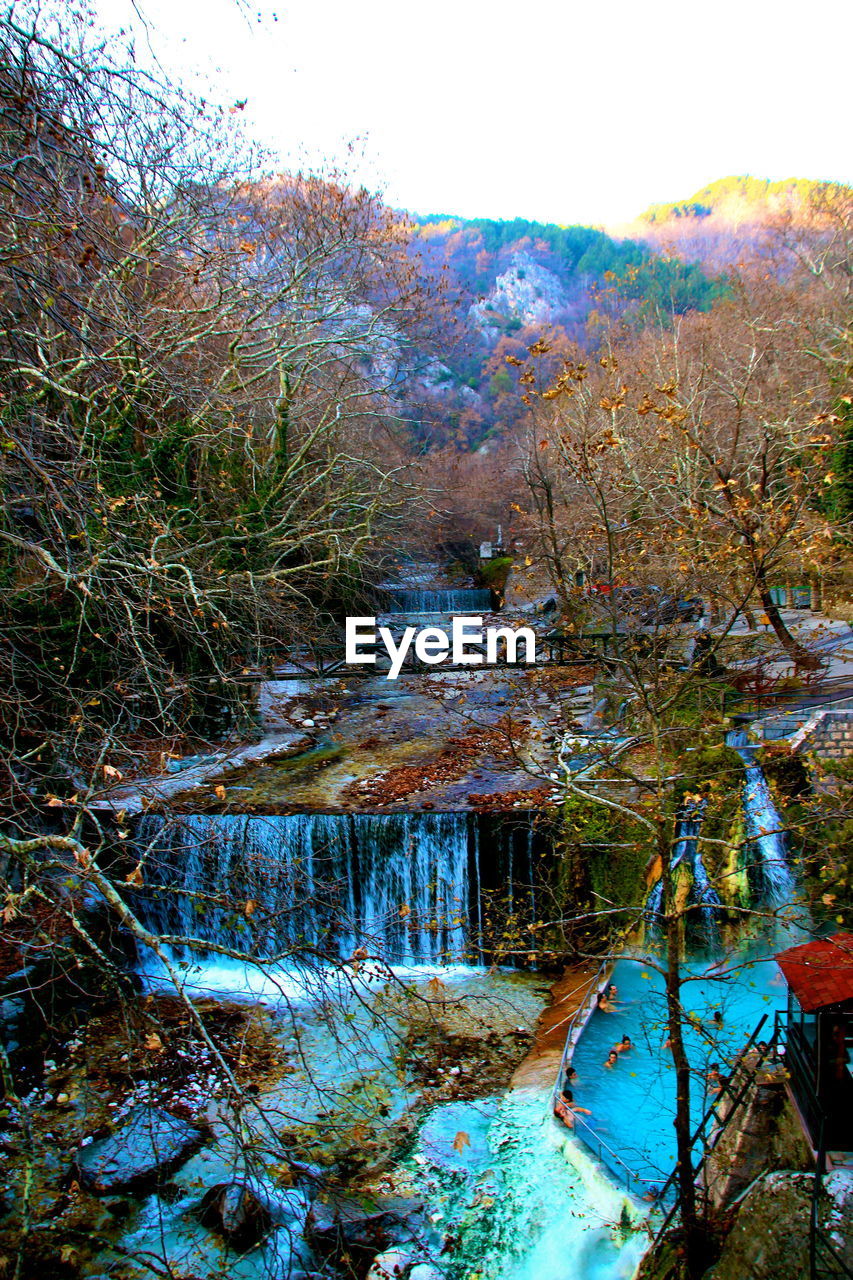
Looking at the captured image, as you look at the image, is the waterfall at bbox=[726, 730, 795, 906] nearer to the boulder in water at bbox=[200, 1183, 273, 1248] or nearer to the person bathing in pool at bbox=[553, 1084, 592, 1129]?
the person bathing in pool at bbox=[553, 1084, 592, 1129]

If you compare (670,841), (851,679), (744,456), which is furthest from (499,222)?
(670,841)

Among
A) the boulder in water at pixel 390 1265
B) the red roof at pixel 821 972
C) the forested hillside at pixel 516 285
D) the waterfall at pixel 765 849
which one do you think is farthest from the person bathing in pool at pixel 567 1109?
the forested hillside at pixel 516 285

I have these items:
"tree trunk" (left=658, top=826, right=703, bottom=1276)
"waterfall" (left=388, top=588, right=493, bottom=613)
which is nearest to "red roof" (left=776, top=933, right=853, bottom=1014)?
"tree trunk" (left=658, top=826, right=703, bottom=1276)

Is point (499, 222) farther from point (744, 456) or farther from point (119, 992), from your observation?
point (119, 992)

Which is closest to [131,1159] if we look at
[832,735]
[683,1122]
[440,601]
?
[683,1122]

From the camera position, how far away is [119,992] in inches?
140

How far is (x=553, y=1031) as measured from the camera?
7762 millimetres

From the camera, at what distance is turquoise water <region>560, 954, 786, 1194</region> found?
6.32m

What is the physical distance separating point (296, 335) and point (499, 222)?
76.5m

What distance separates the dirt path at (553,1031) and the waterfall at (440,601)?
14.2 metres

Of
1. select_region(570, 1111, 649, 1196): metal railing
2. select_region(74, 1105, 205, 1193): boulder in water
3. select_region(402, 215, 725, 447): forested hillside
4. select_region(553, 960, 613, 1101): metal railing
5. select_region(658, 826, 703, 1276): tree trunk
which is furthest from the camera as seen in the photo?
select_region(402, 215, 725, 447): forested hillside

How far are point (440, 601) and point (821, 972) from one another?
755 inches

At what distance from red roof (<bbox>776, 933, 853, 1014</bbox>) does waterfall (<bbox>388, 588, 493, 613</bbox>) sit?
17.2 metres

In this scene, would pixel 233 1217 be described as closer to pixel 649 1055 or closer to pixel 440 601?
pixel 649 1055
